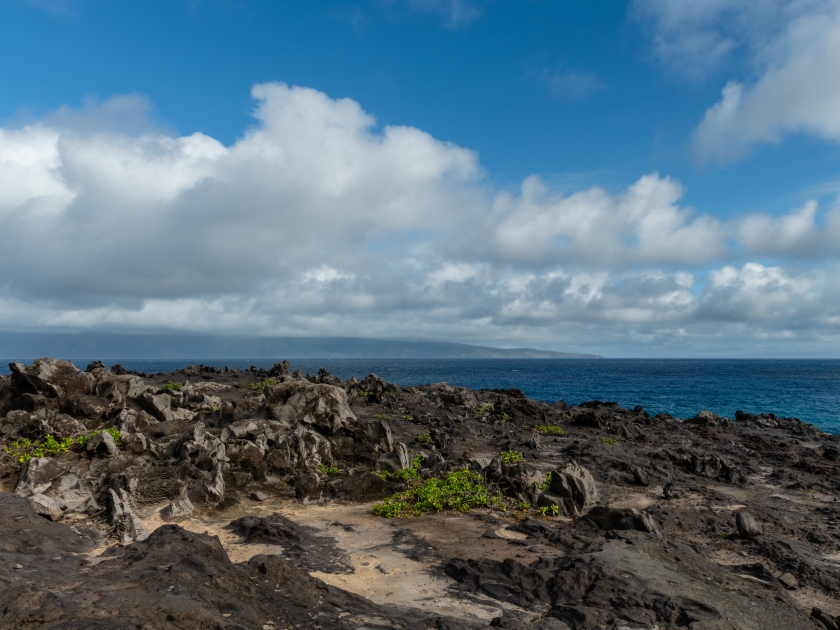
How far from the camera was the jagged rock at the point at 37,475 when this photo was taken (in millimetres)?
12571

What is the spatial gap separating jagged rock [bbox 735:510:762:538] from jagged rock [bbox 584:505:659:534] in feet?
6.96

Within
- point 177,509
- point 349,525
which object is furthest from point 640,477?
point 177,509

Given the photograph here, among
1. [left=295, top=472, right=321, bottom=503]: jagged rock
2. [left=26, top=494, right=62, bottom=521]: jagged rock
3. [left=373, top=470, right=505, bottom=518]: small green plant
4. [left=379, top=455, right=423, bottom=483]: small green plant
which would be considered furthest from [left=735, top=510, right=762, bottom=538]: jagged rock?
[left=26, top=494, right=62, bottom=521]: jagged rock

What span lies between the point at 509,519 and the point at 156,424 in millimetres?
13253

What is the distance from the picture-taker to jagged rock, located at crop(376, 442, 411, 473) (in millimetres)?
16672

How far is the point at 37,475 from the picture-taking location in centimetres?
1299

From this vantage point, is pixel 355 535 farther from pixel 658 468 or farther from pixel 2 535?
pixel 658 468

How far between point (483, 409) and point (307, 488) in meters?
21.6

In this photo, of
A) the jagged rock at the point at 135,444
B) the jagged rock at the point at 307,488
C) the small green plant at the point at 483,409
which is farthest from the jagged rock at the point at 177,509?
the small green plant at the point at 483,409

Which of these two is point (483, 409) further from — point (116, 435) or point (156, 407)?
point (116, 435)

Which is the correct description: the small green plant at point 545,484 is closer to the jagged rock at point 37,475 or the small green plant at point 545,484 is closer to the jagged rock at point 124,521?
the jagged rock at point 124,521

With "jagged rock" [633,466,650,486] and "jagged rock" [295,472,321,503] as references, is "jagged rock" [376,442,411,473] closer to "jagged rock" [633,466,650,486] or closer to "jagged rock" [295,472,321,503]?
"jagged rock" [295,472,321,503]

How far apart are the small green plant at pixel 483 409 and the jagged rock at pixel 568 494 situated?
17702 millimetres

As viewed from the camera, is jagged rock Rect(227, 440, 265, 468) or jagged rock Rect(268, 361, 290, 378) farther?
jagged rock Rect(268, 361, 290, 378)
